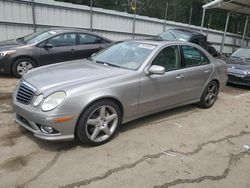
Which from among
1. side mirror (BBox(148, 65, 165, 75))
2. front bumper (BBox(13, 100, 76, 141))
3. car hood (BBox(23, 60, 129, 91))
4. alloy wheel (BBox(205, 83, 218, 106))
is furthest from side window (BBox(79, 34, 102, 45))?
front bumper (BBox(13, 100, 76, 141))

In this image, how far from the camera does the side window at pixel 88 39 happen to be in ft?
26.8

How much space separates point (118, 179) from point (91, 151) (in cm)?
71

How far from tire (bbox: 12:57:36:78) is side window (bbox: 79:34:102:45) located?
1.67 meters

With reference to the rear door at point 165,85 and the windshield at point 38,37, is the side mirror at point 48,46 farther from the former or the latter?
the rear door at point 165,85

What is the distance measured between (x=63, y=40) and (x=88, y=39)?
860mm

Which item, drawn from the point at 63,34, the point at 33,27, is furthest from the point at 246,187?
the point at 33,27

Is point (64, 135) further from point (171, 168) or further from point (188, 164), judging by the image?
point (188, 164)

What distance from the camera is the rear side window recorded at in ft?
16.5

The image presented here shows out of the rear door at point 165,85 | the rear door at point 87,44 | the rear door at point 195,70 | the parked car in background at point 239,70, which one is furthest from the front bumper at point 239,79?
the rear door at point 87,44

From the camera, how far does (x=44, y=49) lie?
7457 millimetres

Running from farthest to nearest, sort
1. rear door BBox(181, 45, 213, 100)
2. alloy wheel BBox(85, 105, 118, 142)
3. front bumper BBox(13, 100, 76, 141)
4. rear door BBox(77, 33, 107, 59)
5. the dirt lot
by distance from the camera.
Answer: rear door BBox(77, 33, 107, 59) < rear door BBox(181, 45, 213, 100) < alloy wheel BBox(85, 105, 118, 142) < front bumper BBox(13, 100, 76, 141) < the dirt lot

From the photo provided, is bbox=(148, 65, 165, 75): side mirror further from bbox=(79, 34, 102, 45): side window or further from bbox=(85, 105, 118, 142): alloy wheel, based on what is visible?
bbox=(79, 34, 102, 45): side window

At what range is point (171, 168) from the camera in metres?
3.38

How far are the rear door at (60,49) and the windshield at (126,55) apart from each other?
3.06m
